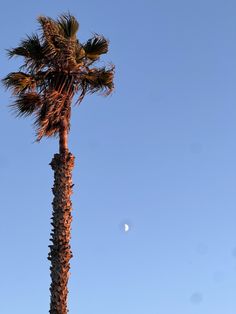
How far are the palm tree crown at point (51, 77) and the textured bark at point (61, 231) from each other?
136 centimetres

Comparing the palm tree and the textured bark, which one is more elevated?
the palm tree

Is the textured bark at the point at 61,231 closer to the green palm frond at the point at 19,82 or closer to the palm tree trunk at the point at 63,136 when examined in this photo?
the palm tree trunk at the point at 63,136

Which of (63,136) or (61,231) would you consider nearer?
(61,231)

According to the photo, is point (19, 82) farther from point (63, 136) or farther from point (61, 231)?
point (61, 231)

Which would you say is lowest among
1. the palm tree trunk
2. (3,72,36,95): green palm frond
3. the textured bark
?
the textured bark

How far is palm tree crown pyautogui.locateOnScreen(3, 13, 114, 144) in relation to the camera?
19297 millimetres

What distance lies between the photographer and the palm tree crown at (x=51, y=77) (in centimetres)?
1930

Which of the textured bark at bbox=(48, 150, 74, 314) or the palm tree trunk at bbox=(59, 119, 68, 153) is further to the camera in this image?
the palm tree trunk at bbox=(59, 119, 68, 153)

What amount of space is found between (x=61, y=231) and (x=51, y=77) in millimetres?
5019

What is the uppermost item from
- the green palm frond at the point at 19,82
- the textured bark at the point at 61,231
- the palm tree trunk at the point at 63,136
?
the green palm frond at the point at 19,82

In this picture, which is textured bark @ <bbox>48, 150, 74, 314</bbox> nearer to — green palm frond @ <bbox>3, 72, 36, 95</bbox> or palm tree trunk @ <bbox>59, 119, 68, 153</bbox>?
palm tree trunk @ <bbox>59, 119, 68, 153</bbox>

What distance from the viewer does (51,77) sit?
64.7 feet

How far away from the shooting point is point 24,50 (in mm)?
19766

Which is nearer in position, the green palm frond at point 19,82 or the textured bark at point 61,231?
the textured bark at point 61,231
